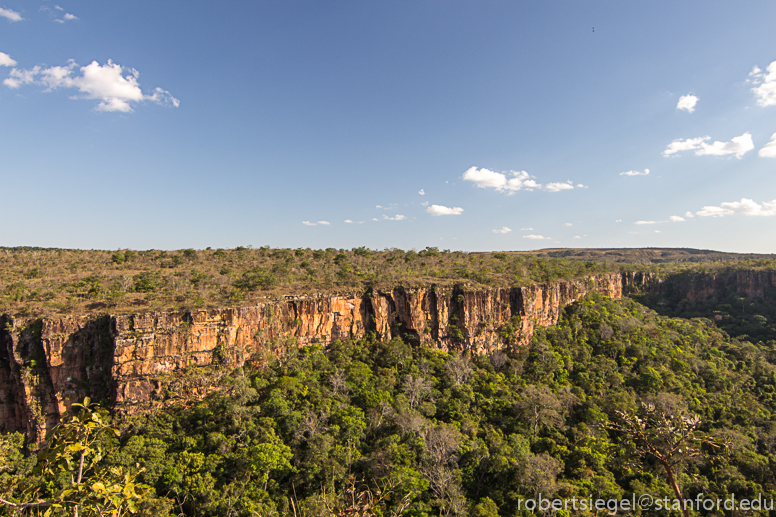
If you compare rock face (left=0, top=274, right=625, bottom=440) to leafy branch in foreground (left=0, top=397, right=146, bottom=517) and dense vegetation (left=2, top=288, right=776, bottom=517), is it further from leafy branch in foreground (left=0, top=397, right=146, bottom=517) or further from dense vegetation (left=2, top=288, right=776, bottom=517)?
leafy branch in foreground (left=0, top=397, right=146, bottom=517)

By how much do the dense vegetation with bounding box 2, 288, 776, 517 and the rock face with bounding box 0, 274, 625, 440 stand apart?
1.90 meters

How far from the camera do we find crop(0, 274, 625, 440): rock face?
25297 millimetres

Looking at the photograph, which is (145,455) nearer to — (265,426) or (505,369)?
(265,426)

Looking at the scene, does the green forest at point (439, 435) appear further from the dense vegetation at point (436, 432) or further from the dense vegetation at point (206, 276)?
the dense vegetation at point (206, 276)

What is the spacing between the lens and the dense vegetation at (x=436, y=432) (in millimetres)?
21875

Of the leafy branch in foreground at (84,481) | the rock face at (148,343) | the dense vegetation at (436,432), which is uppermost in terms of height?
the leafy branch in foreground at (84,481)

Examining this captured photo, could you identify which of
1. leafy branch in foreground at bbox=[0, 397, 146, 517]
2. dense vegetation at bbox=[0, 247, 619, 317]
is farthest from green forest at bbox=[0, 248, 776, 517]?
leafy branch in foreground at bbox=[0, 397, 146, 517]

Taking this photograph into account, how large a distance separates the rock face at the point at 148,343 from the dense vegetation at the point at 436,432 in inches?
75.0

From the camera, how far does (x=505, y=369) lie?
41.3 meters

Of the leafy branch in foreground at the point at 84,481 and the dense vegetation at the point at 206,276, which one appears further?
the dense vegetation at the point at 206,276

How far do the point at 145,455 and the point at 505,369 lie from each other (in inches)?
1348

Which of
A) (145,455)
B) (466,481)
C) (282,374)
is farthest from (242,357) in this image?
(466,481)

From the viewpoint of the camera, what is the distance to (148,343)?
86.3ft

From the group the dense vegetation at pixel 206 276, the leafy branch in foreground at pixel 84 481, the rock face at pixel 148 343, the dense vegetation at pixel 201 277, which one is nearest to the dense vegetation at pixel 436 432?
the rock face at pixel 148 343
